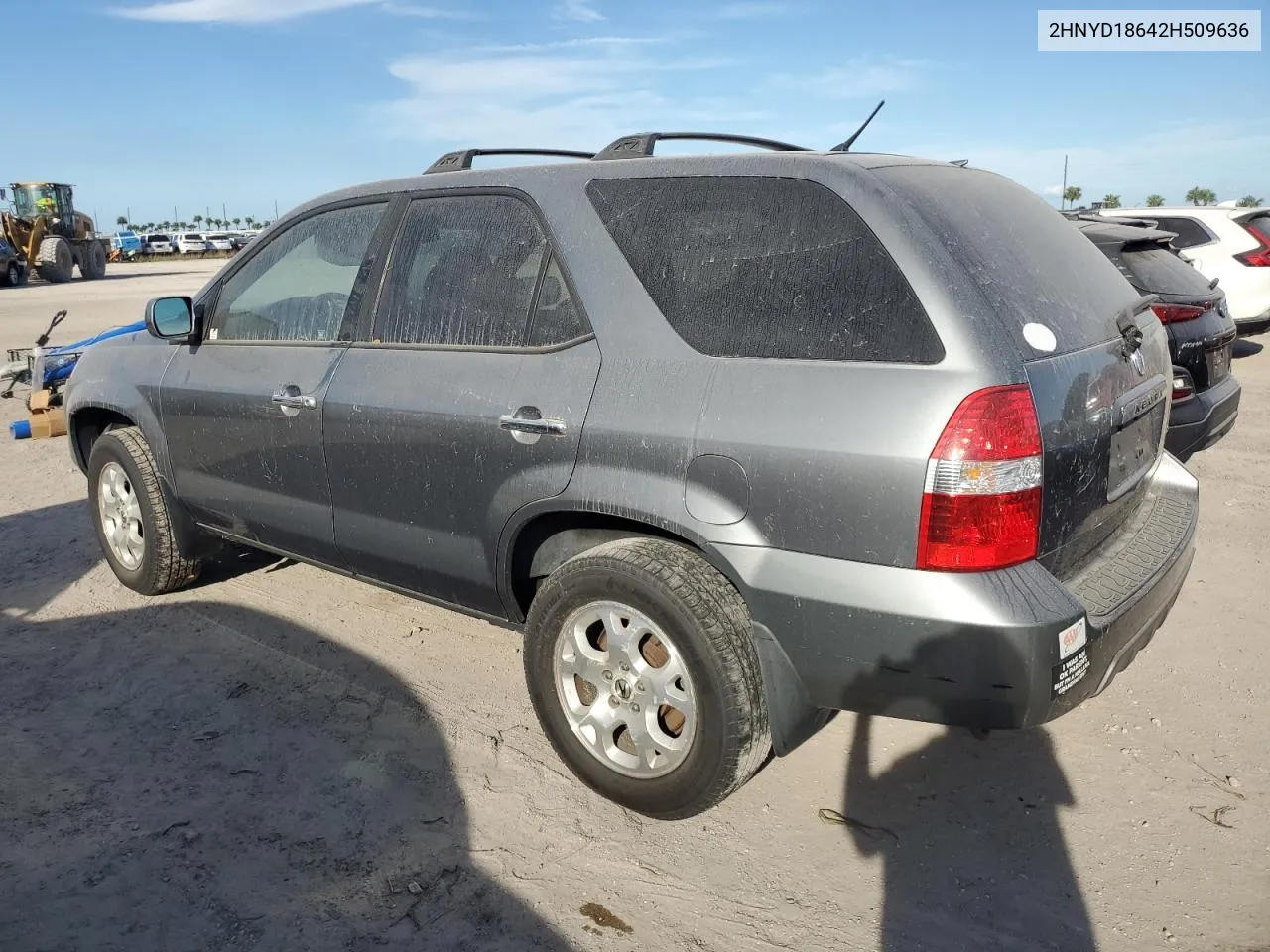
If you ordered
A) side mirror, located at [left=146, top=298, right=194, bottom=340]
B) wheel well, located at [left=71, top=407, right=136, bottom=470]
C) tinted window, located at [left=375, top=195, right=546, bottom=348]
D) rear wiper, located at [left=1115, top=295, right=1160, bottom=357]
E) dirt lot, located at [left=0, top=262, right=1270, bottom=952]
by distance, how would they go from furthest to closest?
wheel well, located at [left=71, top=407, right=136, bottom=470] < side mirror, located at [left=146, top=298, right=194, bottom=340] < tinted window, located at [left=375, top=195, right=546, bottom=348] < rear wiper, located at [left=1115, top=295, right=1160, bottom=357] < dirt lot, located at [left=0, top=262, right=1270, bottom=952]

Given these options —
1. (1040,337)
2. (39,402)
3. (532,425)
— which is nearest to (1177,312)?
(1040,337)

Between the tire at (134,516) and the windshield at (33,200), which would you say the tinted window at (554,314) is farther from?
the windshield at (33,200)

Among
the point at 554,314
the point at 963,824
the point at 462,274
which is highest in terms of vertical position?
the point at 462,274

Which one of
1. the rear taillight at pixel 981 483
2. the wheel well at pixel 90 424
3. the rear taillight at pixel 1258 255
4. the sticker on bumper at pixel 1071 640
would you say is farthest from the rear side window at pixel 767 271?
the rear taillight at pixel 1258 255

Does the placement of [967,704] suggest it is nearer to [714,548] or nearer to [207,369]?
[714,548]

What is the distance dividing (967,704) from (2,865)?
2.58 metres

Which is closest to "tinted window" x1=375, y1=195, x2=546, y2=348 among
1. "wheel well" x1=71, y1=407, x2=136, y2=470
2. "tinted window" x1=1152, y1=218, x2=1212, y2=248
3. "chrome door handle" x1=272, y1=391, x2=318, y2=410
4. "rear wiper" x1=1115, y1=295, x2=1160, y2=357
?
"chrome door handle" x1=272, y1=391, x2=318, y2=410

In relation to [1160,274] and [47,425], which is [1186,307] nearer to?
[1160,274]

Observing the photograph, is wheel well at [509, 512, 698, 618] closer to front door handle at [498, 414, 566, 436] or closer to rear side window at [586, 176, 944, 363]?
front door handle at [498, 414, 566, 436]

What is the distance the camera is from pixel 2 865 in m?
2.73

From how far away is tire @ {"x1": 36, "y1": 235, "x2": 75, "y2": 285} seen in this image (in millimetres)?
31359

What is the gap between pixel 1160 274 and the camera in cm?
569

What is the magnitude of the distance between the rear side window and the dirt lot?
4.59 feet

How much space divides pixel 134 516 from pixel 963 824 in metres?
3.82
